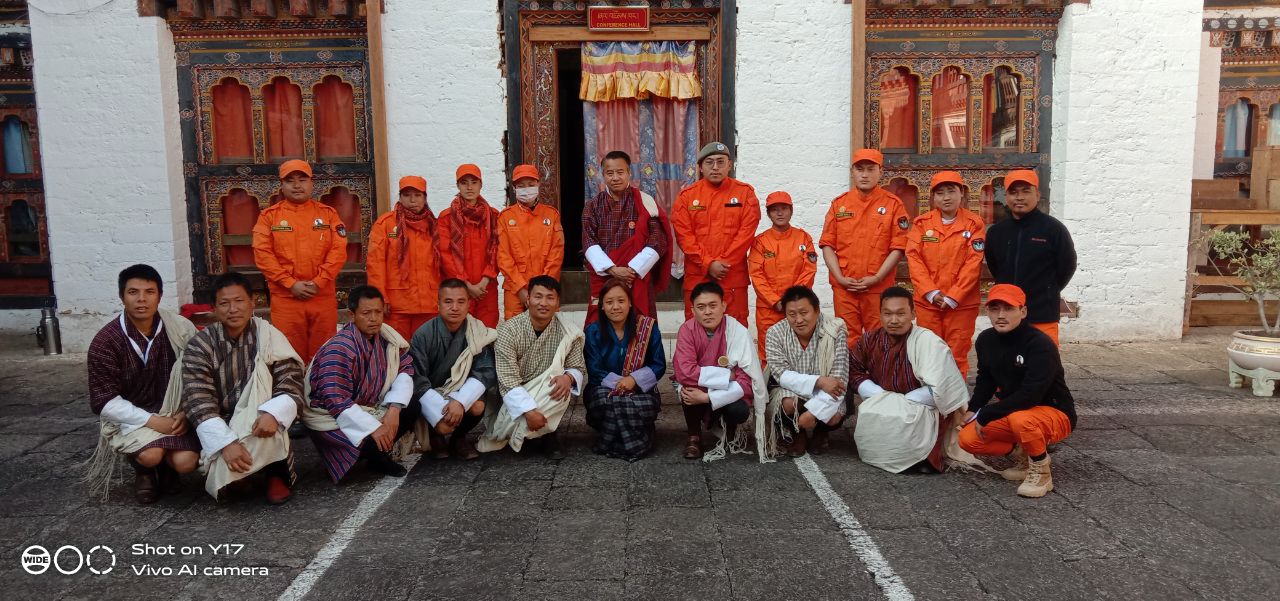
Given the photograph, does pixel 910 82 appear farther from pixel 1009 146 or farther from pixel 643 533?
pixel 643 533

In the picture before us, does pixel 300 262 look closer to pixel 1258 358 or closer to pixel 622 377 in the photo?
pixel 622 377

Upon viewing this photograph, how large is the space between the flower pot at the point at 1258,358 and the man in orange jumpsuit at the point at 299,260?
634cm

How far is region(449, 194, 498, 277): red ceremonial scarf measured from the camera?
18.9ft

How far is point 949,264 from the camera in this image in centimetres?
526

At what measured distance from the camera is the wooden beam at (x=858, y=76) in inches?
284

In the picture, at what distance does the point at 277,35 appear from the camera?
748 cm

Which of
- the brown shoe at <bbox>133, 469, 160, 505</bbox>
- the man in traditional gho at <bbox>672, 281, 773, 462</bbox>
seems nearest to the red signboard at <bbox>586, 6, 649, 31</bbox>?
the man in traditional gho at <bbox>672, 281, 773, 462</bbox>

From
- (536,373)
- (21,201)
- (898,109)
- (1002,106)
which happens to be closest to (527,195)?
(536,373)

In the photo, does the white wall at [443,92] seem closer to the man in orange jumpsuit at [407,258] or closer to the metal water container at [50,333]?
the man in orange jumpsuit at [407,258]

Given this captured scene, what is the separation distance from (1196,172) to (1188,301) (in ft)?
6.25

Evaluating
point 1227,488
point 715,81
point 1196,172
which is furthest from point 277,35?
point 1196,172

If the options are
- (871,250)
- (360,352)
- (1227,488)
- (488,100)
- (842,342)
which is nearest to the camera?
(1227,488)

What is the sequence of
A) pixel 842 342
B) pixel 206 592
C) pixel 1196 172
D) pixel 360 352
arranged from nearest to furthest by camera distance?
pixel 206 592
pixel 360 352
pixel 842 342
pixel 1196 172

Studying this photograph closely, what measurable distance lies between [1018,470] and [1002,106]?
4.58 metres
